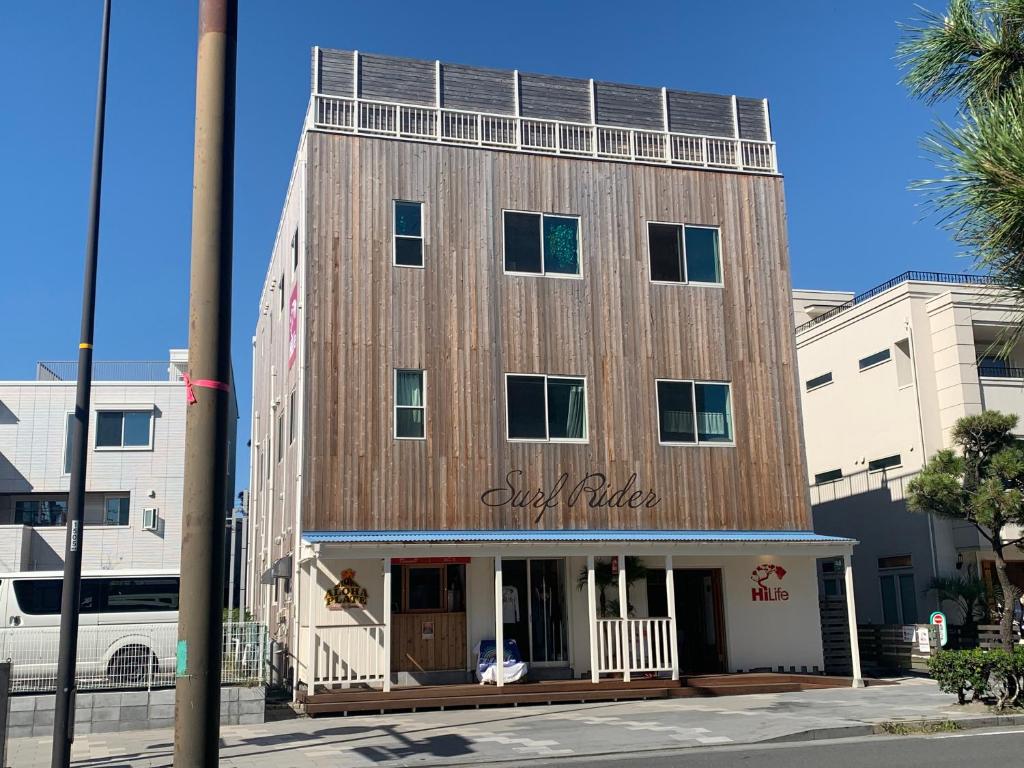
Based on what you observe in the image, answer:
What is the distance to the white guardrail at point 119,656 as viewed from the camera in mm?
15391

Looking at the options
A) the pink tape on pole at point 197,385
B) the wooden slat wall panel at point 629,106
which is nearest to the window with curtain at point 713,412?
the wooden slat wall panel at point 629,106

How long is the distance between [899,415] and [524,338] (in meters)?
13.0

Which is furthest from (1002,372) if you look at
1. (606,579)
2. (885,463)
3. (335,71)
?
(335,71)

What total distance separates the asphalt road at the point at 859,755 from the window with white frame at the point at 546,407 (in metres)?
8.97

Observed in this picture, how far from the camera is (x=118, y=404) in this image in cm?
3712

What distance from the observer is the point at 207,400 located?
5.00 m

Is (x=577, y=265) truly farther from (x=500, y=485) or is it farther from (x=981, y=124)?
(x=981, y=124)

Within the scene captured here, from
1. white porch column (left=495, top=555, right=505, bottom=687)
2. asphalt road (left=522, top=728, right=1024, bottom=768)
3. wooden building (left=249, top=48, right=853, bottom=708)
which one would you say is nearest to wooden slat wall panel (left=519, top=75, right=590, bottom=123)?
wooden building (left=249, top=48, right=853, bottom=708)

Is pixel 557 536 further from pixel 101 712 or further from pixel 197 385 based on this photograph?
pixel 197 385

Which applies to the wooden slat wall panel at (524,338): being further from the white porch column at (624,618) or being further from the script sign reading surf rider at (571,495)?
the white porch column at (624,618)

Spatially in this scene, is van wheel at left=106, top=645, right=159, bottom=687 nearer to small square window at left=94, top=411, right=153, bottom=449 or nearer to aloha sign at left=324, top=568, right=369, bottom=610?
aloha sign at left=324, top=568, right=369, bottom=610

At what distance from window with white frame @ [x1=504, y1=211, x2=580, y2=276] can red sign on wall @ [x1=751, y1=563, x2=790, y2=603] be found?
7.18m

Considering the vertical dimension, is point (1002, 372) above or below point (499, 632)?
above

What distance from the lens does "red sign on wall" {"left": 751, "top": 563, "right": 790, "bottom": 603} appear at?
21.5 m
